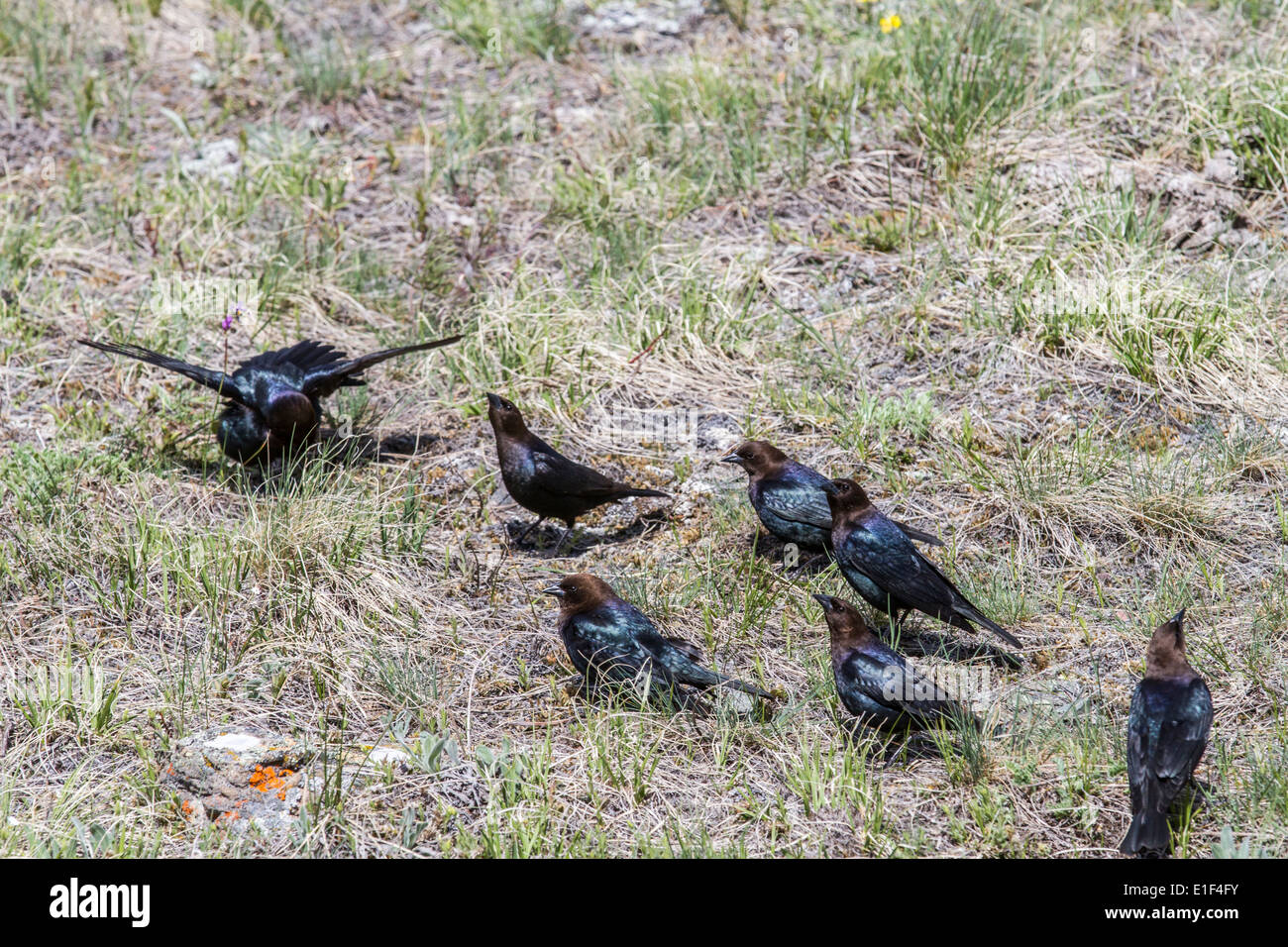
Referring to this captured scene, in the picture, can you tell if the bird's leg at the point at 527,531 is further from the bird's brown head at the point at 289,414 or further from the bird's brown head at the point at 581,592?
the bird's brown head at the point at 289,414

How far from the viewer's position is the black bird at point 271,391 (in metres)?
5.21

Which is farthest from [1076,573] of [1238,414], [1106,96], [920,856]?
[1106,96]

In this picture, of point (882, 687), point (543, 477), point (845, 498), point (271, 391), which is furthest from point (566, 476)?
point (882, 687)

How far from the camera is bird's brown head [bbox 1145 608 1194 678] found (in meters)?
3.49

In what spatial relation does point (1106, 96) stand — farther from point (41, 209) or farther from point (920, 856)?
point (41, 209)

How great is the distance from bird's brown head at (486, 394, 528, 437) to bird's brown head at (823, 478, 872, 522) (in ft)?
4.59

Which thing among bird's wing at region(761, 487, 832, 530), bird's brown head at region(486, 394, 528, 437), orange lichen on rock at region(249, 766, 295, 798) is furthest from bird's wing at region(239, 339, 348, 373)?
orange lichen on rock at region(249, 766, 295, 798)

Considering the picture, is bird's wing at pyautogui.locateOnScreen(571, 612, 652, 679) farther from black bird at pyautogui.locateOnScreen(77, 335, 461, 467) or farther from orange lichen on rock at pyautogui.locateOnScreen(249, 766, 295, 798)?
black bird at pyautogui.locateOnScreen(77, 335, 461, 467)

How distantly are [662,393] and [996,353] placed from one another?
161cm

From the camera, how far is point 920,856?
10.8ft

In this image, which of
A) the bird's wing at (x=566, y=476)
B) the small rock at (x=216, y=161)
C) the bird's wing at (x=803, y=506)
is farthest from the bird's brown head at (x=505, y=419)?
the small rock at (x=216, y=161)

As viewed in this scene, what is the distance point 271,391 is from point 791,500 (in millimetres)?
2369

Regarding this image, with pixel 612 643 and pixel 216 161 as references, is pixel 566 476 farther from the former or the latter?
pixel 216 161

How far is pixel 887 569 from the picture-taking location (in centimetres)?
416
